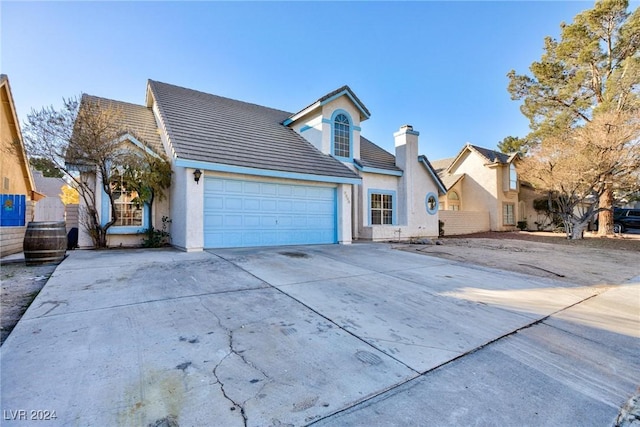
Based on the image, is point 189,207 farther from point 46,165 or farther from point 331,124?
point 331,124

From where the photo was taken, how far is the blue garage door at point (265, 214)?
9.05 metres

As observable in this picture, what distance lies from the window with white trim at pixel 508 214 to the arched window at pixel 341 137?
1624 cm

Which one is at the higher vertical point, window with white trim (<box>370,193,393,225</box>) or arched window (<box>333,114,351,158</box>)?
arched window (<box>333,114,351,158</box>)

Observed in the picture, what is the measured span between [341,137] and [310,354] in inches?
466

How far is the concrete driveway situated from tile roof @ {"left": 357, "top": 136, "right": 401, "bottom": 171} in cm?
953

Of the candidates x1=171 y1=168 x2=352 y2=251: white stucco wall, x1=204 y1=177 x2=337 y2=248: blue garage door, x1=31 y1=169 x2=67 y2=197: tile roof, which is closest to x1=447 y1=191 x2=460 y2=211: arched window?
x1=204 y1=177 x2=337 y2=248: blue garage door

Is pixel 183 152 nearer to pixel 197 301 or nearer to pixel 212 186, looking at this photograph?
pixel 212 186

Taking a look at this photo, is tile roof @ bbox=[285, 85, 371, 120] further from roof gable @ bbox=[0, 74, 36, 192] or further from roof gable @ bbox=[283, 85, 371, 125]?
roof gable @ bbox=[0, 74, 36, 192]

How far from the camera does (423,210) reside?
15633 millimetres

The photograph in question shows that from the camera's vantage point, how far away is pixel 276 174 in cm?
980

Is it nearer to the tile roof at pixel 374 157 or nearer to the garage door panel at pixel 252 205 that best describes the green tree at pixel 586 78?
the tile roof at pixel 374 157

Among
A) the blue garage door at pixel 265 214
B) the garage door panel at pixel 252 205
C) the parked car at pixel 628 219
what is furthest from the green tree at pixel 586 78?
the garage door panel at pixel 252 205

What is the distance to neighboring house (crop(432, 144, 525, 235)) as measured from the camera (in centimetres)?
2214

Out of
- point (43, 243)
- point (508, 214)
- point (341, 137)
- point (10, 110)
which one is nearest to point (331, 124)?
point (341, 137)
